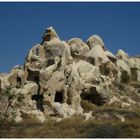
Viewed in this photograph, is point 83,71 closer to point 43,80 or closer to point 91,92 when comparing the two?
point 91,92

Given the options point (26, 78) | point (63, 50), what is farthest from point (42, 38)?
point (26, 78)

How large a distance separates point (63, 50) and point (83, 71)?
3.05 metres

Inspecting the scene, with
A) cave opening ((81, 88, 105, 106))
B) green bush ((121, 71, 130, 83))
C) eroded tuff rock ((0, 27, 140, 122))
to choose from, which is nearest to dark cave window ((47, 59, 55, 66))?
eroded tuff rock ((0, 27, 140, 122))

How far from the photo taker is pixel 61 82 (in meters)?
38.9

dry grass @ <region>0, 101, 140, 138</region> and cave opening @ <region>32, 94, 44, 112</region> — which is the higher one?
cave opening @ <region>32, 94, 44, 112</region>

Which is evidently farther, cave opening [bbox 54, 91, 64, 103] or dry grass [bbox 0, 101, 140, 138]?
cave opening [bbox 54, 91, 64, 103]

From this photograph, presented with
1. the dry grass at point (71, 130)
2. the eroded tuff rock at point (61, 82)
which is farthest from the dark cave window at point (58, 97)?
the dry grass at point (71, 130)

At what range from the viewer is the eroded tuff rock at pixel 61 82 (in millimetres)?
36406

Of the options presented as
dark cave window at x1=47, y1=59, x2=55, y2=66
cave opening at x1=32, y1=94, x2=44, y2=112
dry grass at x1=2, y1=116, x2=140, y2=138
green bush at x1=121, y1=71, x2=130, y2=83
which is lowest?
dry grass at x1=2, y1=116, x2=140, y2=138

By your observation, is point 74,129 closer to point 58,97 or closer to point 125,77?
point 58,97

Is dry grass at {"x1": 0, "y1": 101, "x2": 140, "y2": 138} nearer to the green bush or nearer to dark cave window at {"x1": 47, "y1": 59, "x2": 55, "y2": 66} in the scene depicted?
dark cave window at {"x1": 47, "y1": 59, "x2": 55, "y2": 66}

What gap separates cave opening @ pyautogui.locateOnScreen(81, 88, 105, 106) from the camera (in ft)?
135

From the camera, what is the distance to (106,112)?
36500mm

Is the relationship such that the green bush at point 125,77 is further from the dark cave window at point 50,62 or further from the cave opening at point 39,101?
the cave opening at point 39,101
